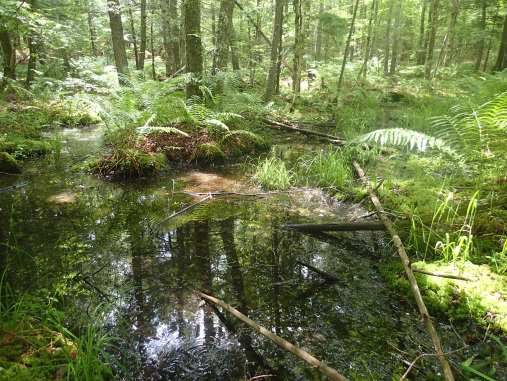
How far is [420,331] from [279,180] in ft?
11.4

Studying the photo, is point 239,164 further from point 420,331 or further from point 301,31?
Result: point 301,31

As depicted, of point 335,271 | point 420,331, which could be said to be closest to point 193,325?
point 335,271

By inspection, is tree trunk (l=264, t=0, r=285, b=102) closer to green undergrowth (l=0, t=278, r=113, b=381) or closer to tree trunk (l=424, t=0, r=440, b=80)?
tree trunk (l=424, t=0, r=440, b=80)

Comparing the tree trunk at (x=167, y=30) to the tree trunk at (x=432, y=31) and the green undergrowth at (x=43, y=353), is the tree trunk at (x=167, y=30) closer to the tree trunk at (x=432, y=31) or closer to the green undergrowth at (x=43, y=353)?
the tree trunk at (x=432, y=31)

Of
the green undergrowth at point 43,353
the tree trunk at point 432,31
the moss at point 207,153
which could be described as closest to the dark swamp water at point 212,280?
the green undergrowth at point 43,353

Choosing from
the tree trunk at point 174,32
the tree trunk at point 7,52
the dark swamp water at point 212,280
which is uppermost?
the tree trunk at point 174,32

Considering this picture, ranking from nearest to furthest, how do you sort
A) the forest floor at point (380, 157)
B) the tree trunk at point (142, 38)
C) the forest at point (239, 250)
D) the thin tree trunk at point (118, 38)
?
the forest at point (239, 250) → the forest floor at point (380, 157) → the thin tree trunk at point (118, 38) → the tree trunk at point (142, 38)

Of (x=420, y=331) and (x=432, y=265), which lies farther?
(x=432, y=265)

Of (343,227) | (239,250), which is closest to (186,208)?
(239,250)

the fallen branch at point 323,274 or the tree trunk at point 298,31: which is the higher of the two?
the tree trunk at point 298,31

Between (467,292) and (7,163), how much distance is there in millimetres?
6973

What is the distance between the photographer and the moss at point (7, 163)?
6211 millimetres

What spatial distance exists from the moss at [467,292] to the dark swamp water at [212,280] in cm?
16

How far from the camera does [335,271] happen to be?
343 cm
